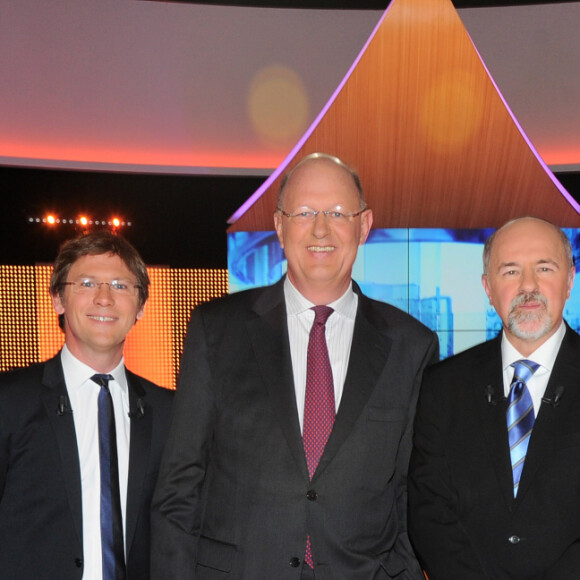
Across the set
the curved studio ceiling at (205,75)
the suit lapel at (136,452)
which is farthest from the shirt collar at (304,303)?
the curved studio ceiling at (205,75)

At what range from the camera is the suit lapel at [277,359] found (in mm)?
2105

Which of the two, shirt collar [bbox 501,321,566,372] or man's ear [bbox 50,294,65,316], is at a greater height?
man's ear [bbox 50,294,65,316]

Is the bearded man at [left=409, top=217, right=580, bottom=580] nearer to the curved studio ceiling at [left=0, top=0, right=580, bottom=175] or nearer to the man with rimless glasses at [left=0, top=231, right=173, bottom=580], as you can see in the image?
the man with rimless glasses at [left=0, top=231, right=173, bottom=580]

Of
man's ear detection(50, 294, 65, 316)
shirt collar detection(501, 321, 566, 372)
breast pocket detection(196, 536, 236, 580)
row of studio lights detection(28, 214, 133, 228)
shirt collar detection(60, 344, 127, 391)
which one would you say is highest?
row of studio lights detection(28, 214, 133, 228)

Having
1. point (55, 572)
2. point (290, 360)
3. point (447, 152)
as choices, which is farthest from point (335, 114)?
point (55, 572)

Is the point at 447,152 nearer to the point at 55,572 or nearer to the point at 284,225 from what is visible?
the point at 284,225

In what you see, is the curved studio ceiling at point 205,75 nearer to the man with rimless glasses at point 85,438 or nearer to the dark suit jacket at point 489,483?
the man with rimless glasses at point 85,438

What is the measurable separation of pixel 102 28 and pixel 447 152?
4666 millimetres

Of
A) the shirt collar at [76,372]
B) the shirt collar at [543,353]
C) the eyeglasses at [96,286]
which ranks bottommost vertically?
the shirt collar at [76,372]

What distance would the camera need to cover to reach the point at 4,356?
709cm

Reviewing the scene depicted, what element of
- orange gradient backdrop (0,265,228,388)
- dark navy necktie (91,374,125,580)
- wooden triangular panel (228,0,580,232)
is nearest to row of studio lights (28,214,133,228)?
orange gradient backdrop (0,265,228,388)

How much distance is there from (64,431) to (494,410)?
3.87 ft

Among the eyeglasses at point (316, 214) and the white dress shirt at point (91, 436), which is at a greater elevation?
the eyeglasses at point (316, 214)

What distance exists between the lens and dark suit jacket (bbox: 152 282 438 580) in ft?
6.83
